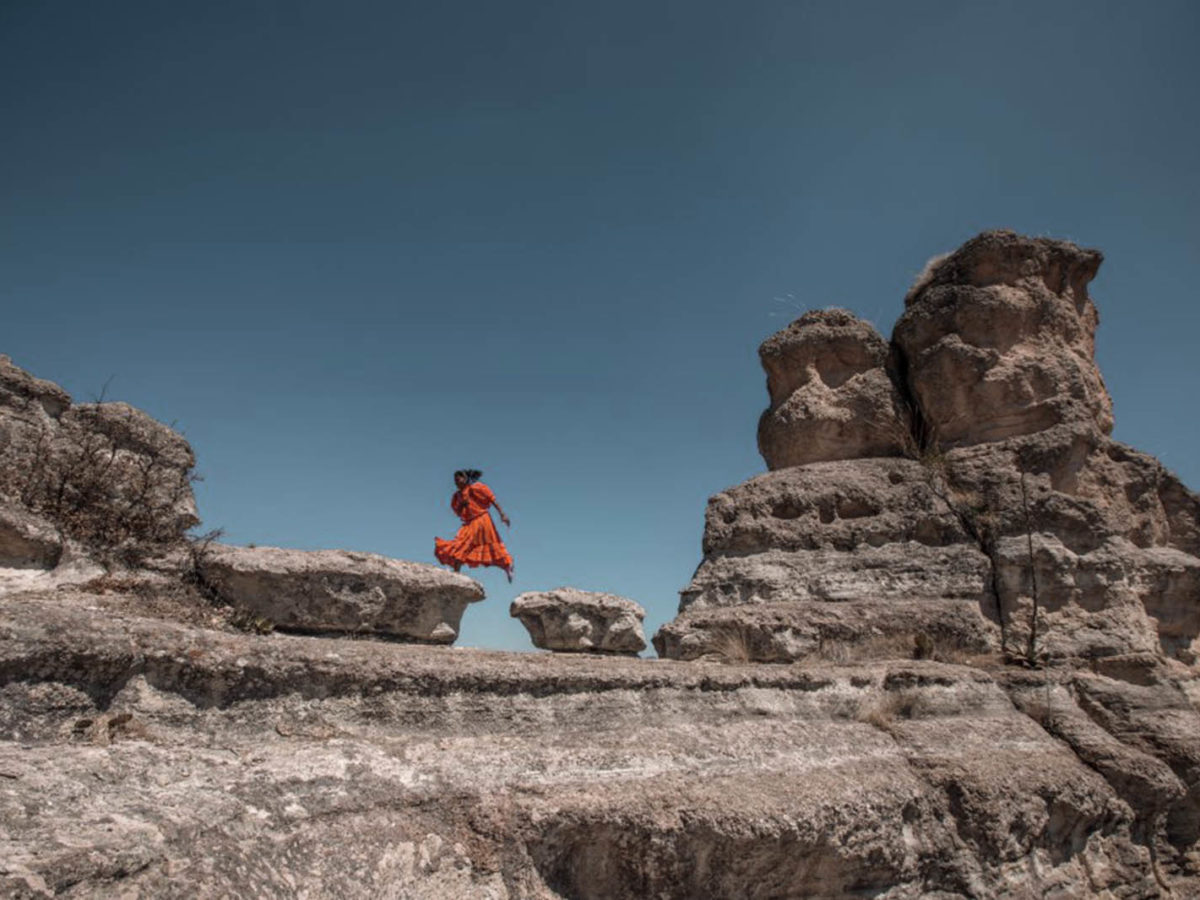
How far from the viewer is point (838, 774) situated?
382 cm

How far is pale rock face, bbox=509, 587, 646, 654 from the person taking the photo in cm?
752

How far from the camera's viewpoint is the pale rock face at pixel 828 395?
840 centimetres

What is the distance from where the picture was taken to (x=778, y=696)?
4.30m

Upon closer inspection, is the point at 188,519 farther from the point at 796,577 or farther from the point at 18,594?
the point at 796,577

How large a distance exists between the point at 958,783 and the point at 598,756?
210 centimetres

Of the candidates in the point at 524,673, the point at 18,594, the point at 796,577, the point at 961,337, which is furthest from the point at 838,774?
the point at 961,337

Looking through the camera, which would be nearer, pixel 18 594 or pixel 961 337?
pixel 18 594

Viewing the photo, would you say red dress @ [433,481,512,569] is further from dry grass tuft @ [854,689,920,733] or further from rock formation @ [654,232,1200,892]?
dry grass tuft @ [854,689,920,733]

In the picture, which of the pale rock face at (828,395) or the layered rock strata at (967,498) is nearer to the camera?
the layered rock strata at (967,498)

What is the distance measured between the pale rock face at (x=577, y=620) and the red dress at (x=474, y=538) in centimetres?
194

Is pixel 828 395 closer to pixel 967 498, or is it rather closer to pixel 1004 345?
pixel 1004 345

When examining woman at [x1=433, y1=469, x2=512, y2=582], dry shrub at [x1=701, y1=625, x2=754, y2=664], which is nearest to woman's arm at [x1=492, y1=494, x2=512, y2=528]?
woman at [x1=433, y1=469, x2=512, y2=582]

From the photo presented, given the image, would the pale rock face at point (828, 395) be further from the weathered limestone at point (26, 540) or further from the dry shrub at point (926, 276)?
the weathered limestone at point (26, 540)

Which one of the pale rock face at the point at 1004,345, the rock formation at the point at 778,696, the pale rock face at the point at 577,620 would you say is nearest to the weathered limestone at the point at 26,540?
the rock formation at the point at 778,696
